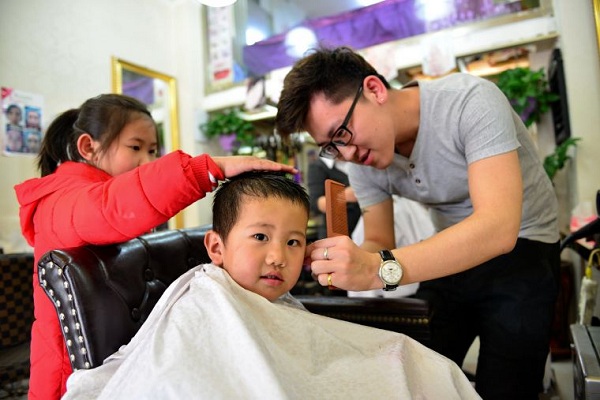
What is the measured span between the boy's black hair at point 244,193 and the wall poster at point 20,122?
2.65 m

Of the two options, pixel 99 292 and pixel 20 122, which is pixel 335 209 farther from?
pixel 20 122

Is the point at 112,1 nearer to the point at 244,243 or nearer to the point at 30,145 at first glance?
the point at 30,145

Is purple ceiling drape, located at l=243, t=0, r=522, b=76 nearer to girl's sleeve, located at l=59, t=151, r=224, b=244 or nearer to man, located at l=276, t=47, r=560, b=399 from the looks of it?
man, located at l=276, t=47, r=560, b=399

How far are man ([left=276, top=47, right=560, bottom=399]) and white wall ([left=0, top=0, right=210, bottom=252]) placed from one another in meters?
1.96

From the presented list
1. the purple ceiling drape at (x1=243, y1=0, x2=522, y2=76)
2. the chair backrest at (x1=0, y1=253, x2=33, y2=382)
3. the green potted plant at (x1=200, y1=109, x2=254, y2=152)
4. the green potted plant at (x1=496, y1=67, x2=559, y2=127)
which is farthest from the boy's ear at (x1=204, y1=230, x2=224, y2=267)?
the green potted plant at (x1=200, y1=109, x2=254, y2=152)

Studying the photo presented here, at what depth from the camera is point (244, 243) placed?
1.09 metres

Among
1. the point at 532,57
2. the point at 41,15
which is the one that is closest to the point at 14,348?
the point at 41,15

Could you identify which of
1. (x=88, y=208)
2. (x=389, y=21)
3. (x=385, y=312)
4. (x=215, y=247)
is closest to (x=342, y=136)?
(x=215, y=247)

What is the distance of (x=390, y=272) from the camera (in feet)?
3.29

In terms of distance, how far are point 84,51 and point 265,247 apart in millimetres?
3715

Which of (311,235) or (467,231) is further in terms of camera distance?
(311,235)

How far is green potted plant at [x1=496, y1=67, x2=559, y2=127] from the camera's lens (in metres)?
3.16

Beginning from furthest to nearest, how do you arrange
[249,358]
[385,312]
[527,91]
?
[527,91] → [385,312] → [249,358]

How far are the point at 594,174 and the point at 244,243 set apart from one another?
2.88 m
